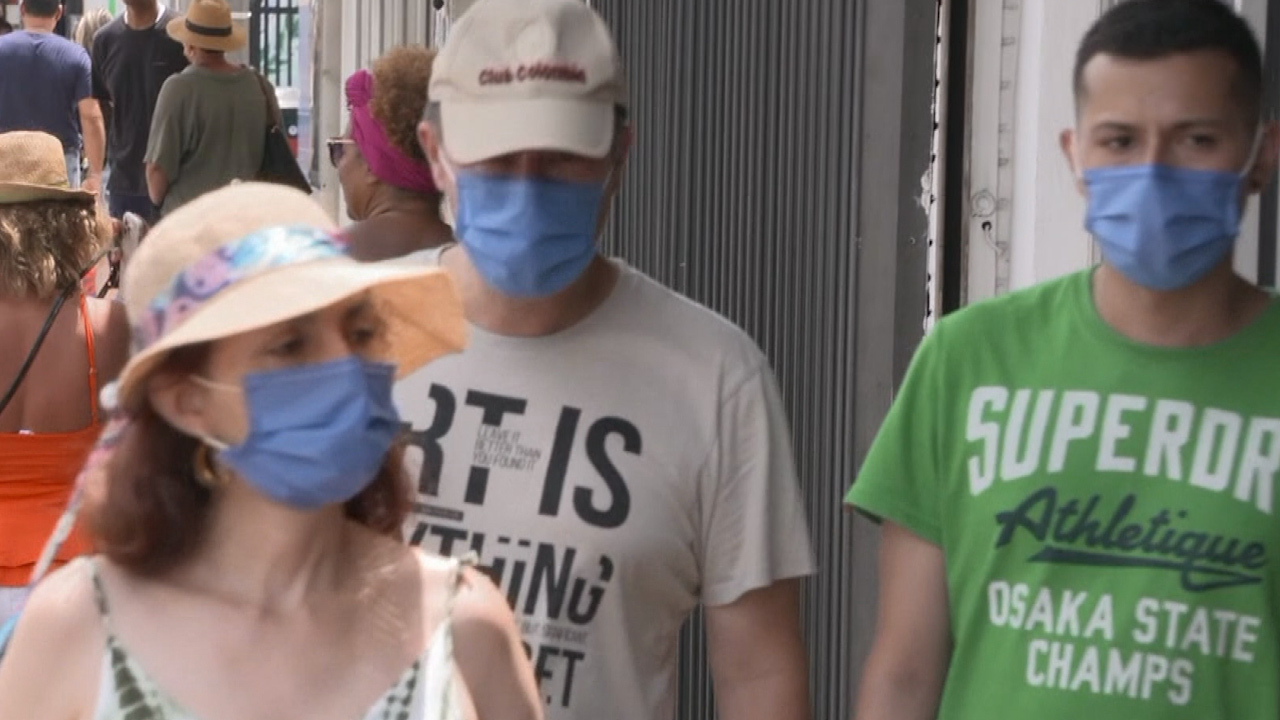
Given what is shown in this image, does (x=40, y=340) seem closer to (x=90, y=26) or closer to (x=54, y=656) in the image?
(x=54, y=656)

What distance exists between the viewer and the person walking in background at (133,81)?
1263 centimetres

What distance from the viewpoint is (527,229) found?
378 centimetres

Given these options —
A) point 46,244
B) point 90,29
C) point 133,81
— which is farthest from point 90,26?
point 46,244

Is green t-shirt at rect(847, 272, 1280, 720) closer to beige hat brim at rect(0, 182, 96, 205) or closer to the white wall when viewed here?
the white wall

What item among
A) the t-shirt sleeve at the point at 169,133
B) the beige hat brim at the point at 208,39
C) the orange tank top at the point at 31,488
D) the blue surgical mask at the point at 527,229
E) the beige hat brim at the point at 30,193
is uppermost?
the blue surgical mask at the point at 527,229

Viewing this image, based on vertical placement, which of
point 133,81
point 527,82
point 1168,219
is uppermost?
point 527,82

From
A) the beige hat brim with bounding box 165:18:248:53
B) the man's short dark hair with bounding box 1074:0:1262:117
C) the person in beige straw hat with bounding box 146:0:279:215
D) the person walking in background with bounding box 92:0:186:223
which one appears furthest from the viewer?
the person walking in background with bounding box 92:0:186:223

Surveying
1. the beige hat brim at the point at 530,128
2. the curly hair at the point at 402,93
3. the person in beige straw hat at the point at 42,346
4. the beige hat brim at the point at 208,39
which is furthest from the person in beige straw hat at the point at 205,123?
the beige hat brim at the point at 530,128

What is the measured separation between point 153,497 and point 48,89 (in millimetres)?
10593

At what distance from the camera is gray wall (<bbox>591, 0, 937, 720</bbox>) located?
5934 mm

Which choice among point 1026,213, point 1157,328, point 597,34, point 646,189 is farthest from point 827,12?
point 1157,328

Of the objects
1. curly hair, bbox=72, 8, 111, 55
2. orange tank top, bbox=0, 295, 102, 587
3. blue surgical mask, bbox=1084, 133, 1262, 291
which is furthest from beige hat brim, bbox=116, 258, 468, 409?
curly hair, bbox=72, 8, 111, 55

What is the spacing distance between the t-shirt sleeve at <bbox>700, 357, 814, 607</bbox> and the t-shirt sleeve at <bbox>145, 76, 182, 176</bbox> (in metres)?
7.79

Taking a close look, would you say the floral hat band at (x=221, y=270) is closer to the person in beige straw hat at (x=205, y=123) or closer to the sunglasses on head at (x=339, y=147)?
the sunglasses on head at (x=339, y=147)
